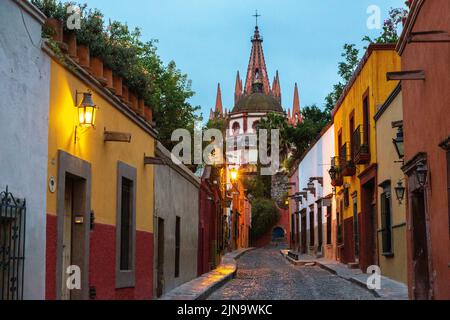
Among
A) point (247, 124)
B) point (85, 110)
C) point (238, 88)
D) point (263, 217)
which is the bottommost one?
point (85, 110)

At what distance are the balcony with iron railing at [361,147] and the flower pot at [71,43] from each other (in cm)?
1306

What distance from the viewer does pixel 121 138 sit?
11.0 m

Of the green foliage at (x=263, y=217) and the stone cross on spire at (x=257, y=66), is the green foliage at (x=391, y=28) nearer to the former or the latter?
the green foliage at (x=263, y=217)

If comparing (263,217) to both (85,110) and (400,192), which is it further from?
(85,110)

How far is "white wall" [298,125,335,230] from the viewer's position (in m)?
31.1

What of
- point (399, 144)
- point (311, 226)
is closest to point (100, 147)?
point (399, 144)

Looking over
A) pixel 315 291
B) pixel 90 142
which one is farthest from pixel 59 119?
pixel 315 291

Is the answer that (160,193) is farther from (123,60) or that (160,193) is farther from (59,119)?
(59,119)

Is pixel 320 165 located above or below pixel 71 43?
above

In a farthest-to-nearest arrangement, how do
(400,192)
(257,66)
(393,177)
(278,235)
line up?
(257,66), (278,235), (393,177), (400,192)

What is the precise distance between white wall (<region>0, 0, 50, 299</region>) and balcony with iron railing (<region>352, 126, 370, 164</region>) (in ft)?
47.9

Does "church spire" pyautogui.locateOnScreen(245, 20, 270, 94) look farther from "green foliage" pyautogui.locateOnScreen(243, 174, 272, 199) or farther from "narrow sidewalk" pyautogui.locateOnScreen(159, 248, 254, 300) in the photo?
"narrow sidewalk" pyautogui.locateOnScreen(159, 248, 254, 300)

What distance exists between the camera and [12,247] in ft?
25.1

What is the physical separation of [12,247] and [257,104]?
9632cm
